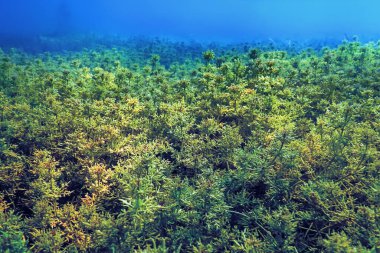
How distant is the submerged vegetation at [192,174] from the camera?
179 inches

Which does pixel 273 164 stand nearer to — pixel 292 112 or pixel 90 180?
pixel 292 112

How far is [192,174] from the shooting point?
20.4ft

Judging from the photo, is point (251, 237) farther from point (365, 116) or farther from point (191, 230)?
point (365, 116)

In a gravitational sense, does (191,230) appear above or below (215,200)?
below

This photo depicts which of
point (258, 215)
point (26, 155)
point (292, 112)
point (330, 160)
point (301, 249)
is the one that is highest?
point (292, 112)

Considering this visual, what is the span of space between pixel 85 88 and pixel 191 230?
6.16 m

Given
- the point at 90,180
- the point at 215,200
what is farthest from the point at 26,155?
the point at 215,200

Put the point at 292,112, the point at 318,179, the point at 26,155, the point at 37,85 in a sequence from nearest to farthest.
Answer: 1. the point at 318,179
2. the point at 26,155
3. the point at 292,112
4. the point at 37,85

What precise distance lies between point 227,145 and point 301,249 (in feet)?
8.00

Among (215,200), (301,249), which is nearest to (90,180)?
(215,200)

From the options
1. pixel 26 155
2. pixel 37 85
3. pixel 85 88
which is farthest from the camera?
pixel 37 85

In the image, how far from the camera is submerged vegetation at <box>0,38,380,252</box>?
4.54 metres

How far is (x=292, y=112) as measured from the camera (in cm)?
784

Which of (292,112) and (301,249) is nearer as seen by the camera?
(301,249)
